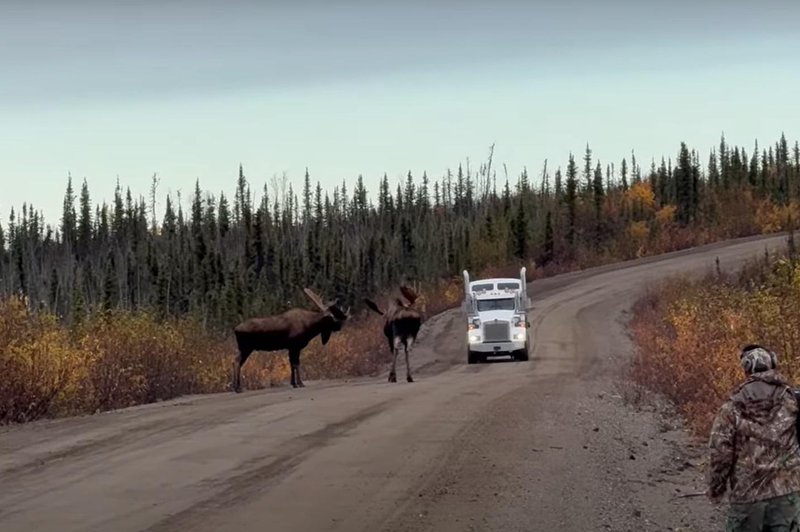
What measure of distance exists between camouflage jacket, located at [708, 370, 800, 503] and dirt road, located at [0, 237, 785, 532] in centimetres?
280

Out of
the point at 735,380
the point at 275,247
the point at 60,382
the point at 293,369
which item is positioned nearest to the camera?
the point at 735,380

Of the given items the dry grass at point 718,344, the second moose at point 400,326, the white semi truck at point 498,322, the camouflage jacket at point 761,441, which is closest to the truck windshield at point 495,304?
the white semi truck at point 498,322

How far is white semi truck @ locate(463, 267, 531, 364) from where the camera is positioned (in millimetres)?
33281

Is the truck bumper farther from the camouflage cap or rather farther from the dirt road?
the camouflage cap

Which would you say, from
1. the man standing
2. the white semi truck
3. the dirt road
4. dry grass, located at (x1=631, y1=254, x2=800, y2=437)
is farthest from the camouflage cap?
the white semi truck

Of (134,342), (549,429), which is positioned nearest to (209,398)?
(134,342)

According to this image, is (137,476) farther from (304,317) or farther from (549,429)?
(304,317)

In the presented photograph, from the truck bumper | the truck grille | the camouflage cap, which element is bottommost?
the truck bumper

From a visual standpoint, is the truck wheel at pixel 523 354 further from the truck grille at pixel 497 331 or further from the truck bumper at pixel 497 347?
the truck grille at pixel 497 331

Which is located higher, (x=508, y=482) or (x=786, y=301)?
(x=786, y=301)

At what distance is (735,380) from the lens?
1430 cm

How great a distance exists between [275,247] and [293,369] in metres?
93.7

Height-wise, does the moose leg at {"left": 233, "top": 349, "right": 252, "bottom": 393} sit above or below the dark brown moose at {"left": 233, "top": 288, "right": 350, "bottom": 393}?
below

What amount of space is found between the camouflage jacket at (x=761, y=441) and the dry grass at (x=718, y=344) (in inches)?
311
